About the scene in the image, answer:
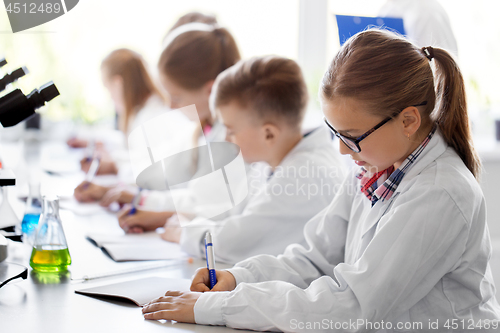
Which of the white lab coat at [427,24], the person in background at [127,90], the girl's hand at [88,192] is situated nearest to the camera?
the white lab coat at [427,24]

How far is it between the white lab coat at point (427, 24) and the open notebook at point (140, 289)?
3.74 ft

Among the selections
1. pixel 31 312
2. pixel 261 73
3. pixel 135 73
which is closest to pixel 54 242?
pixel 31 312

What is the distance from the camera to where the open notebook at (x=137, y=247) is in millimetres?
1232

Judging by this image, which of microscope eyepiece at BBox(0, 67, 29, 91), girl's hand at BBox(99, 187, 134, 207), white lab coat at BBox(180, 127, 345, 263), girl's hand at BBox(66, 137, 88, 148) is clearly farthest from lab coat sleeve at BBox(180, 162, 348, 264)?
girl's hand at BBox(66, 137, 88, 148)

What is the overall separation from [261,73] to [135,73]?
139 cm

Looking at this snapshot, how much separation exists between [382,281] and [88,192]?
1478 mm

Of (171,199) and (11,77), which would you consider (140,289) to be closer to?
(11,77)

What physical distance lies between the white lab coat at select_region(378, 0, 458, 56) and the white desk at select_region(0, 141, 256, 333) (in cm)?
105

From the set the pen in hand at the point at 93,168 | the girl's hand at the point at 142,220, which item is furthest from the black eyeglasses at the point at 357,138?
the pen in hand at the point at 93,168

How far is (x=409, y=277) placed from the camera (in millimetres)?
806

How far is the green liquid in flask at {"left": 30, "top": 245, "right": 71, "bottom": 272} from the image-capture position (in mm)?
1074

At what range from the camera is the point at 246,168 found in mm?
1703

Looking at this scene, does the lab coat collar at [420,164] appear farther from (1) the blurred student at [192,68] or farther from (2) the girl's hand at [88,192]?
(2) the girl's hand at [88,192]

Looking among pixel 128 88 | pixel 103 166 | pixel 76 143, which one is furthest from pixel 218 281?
pixel 76 143
